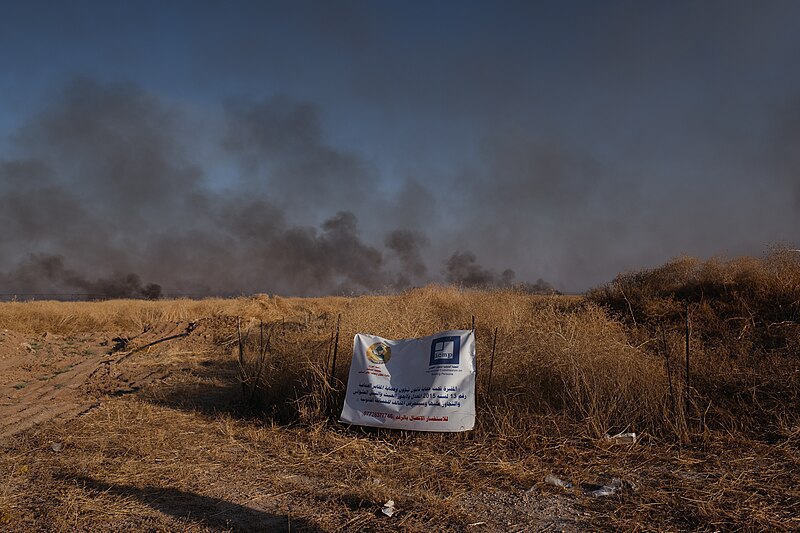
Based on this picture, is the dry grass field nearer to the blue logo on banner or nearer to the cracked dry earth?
the cracked dry earth

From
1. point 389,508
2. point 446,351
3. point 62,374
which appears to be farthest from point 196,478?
point 62,374

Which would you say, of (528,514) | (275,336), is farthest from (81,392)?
(528,514)

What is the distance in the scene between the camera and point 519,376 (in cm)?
737

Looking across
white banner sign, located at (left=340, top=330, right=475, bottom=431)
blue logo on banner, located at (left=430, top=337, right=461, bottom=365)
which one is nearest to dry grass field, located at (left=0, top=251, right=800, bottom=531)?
white banner sign, located at (left=340, top=330, right=475, bottom=431)

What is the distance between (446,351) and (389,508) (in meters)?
2.65

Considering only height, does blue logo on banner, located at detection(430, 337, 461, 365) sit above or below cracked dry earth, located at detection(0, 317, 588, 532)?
above

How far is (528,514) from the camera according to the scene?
442cm

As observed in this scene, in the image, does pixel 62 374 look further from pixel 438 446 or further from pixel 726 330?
pixel 726 330

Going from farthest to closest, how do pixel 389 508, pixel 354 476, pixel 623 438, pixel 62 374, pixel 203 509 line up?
pixel 62 374, pixel 623 438, pixel 354 476, pixel 203 509, pixel 389 508

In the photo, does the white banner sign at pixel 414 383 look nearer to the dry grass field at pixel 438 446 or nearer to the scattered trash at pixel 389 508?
the dry grass field at pixel 438 446

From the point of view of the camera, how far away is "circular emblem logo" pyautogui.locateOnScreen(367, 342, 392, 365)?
23.5 ft

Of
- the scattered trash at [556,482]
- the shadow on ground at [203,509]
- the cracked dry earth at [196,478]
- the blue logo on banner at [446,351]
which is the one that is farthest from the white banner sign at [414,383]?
the shadow on ground at [203,509]

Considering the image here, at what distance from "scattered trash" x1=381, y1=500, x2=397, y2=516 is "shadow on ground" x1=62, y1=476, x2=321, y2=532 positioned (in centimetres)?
58

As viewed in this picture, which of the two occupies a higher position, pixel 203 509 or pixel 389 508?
pixel 389 508
